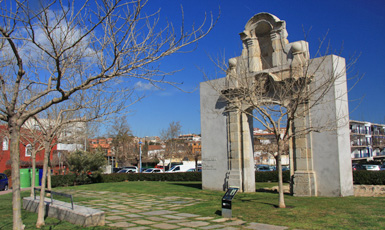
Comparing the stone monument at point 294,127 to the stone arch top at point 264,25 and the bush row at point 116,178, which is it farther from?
the bush row at point 116,178

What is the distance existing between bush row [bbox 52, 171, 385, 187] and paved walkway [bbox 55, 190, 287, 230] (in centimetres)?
1116

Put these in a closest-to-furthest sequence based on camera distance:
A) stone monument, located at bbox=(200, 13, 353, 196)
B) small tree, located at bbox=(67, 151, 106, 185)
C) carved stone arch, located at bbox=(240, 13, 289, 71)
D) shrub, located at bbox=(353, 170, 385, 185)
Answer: stone monument, located at bbox=(200, 13, 353, 196)
carved stone arch, located at bbox=(240, 13, 289, 71)
shrub, located at bbox=(353, 170, 385, 185)
small tree, located at bbox=(67, 151, 106, 185)

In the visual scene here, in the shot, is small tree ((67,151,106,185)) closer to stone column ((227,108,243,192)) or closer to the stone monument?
the stone monument

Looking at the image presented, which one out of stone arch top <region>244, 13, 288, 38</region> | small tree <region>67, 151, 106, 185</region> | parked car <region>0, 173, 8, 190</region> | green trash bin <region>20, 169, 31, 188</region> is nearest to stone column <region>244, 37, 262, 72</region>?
stone arch top <region>244, 13, 288, 38</region>

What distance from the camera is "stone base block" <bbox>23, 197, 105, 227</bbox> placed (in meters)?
7.49

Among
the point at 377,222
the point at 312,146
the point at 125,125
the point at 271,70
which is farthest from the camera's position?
the point at 125,125

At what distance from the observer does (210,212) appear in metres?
9.56

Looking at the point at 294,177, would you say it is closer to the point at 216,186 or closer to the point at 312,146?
the point at 312,146

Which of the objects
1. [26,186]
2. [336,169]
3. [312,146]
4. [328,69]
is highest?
[328,69]

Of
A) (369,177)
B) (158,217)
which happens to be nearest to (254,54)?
(158,217)

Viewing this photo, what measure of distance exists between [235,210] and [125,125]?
38.8 metres

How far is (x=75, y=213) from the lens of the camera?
7785mm

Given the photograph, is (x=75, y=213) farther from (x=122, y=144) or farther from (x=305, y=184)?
(x=122, y=144)

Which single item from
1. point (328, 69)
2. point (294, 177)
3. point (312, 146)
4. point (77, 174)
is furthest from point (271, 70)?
point (77, 174)
